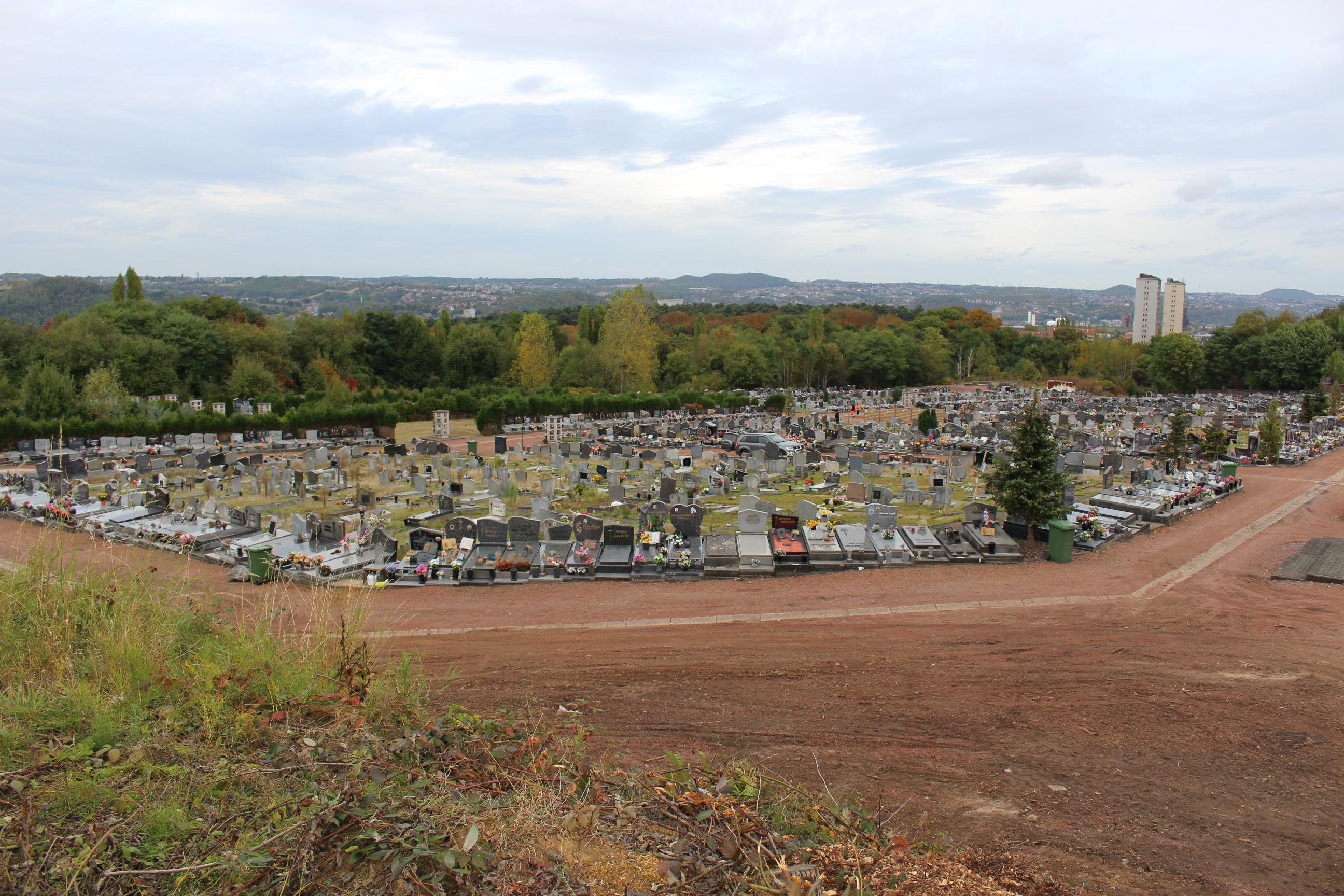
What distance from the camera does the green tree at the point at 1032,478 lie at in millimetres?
14820

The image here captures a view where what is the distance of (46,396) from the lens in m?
32.0

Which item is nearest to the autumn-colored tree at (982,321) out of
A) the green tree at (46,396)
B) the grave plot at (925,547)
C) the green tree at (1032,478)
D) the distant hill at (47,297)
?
the green tree at (1032,478)

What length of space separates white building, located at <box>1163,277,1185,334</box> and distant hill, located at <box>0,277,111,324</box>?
21801cm

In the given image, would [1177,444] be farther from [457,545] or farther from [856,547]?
[457,545]

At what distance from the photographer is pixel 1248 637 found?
10.2 meters

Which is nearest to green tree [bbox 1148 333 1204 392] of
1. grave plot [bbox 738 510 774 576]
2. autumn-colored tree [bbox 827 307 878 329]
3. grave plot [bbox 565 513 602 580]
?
autumn-colored tree [bbox 827 307 878 329]

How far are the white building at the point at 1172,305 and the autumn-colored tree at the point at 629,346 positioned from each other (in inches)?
6807

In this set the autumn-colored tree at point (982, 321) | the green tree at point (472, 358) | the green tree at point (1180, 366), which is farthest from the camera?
the autumn-colored tree at point (982, 321)

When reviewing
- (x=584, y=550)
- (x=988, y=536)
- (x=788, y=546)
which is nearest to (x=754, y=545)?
(x=788, y=546)

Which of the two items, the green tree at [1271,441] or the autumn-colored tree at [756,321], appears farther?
the autumn-colored tree at [756,321]

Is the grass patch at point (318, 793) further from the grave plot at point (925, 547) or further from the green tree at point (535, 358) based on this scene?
the green tree at point (535, 358)

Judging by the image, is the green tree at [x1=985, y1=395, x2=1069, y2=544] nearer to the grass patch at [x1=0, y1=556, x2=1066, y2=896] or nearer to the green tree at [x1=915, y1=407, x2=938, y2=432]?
the grass patch at [x1=0, y1=556, x2=1066, y2=896]

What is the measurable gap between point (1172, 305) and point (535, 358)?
184930mm

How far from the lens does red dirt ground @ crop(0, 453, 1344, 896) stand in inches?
227
